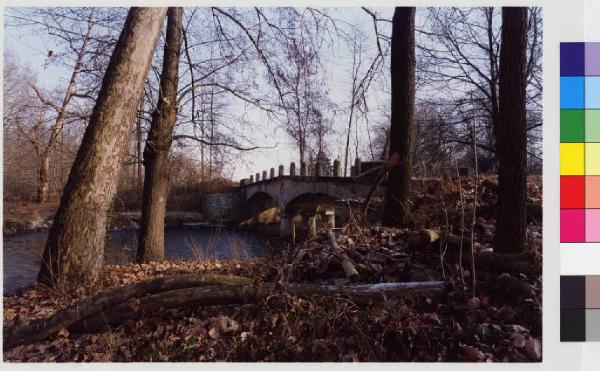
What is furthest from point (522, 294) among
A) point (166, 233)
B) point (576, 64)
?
point (166, 233)

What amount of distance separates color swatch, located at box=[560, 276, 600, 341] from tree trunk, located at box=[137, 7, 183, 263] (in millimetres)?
4936

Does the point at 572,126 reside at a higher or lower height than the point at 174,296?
higher

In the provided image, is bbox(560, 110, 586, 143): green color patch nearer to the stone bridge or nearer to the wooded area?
the wooded area

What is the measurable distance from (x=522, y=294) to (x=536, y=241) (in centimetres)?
71

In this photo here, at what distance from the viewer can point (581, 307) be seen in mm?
3252

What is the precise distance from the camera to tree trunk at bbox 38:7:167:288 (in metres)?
3.68

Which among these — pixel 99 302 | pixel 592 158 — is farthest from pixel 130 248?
pixel 592 158

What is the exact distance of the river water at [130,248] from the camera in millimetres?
3658

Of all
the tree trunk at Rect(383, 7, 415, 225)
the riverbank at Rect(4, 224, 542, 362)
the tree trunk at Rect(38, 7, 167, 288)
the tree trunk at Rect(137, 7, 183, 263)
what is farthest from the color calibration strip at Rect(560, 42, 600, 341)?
the tree trunk at Rect(137, 7, 183, 263)

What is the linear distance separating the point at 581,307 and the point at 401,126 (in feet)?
9.35

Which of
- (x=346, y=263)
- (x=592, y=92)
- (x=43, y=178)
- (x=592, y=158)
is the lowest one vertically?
(x=346, y=263)

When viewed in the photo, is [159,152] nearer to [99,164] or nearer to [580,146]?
[99,164]

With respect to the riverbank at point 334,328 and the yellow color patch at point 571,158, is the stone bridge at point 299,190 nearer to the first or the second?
the riverbank at point 334,328

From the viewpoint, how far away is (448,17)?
4383mm
